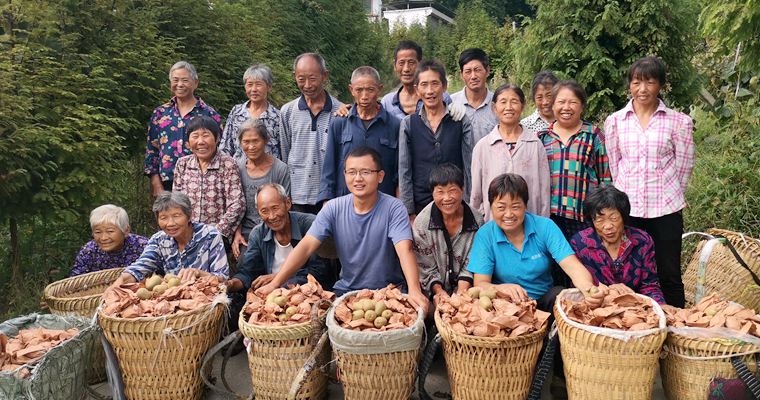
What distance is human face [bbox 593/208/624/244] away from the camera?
3504mm

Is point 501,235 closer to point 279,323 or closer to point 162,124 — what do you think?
point 279,323

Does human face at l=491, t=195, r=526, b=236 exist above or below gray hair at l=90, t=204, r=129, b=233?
above

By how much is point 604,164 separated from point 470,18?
2393cm

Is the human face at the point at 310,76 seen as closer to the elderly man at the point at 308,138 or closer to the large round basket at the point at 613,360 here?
the elderly man at the point at 308,138

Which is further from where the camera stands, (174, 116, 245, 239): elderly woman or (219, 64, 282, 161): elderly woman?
(219, 64, 282, 161): elderly woman

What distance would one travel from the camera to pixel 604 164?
4051 mm

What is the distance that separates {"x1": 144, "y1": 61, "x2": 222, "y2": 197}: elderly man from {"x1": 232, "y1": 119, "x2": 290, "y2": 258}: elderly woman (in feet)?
2.11

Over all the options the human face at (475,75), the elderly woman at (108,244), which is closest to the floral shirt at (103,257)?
the elderly woman at (108,244)

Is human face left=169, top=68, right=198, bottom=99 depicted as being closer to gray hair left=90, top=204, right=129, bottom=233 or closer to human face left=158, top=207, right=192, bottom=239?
gray hair left=90, top=204, right=129, bottom=233

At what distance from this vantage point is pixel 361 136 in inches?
173

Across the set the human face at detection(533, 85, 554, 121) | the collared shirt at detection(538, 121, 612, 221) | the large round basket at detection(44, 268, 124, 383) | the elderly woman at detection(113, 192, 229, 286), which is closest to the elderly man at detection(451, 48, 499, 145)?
the human face at detection(533, 85, 554, 121)

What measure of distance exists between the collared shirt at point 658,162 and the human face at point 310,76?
228cm

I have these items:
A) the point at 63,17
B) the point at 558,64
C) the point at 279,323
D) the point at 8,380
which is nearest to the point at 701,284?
the point at 279,323

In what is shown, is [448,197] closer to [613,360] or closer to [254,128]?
[613,360]
